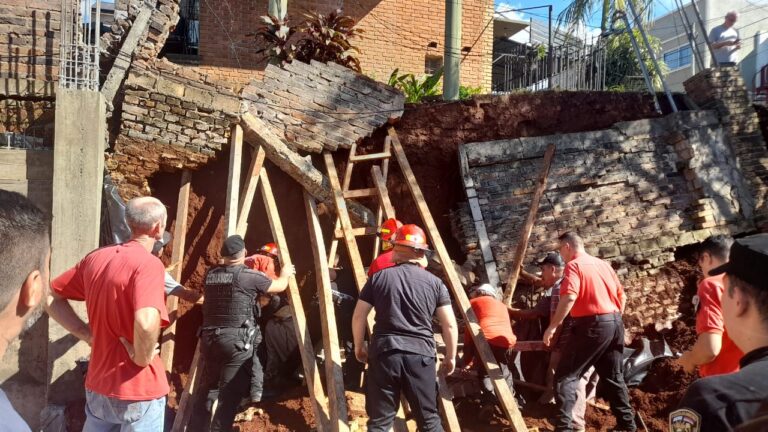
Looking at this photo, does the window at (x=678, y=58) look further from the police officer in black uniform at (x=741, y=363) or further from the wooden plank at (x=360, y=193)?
the police officer in black uniform at (x=741, y=363)

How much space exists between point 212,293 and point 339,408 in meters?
1.50

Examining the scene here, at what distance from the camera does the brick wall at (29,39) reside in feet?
18.6

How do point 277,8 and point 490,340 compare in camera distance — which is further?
point 277,8

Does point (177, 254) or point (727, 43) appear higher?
point (727, 43)

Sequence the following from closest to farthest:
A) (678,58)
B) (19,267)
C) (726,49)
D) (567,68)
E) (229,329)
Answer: (19,267) < (229,329) < (726,49) < (567,68) < (678,58)

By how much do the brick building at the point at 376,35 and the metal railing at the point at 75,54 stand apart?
18.2 ft

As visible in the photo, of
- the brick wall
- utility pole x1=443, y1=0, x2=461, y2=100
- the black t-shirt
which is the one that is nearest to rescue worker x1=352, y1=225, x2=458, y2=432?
the black t-shirt

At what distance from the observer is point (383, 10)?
1273 centimetres

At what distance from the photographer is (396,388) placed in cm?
406

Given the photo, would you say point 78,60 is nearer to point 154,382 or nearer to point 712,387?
point 154,382

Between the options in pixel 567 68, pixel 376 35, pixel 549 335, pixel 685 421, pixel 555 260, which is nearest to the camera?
pixel 685 421

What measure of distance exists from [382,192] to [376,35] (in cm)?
693

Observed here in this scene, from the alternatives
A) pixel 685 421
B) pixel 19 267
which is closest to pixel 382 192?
pixel 685 421

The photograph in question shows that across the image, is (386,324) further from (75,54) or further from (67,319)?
(75,54)
